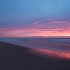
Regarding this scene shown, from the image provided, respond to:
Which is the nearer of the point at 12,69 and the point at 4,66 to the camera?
the point at 12,69

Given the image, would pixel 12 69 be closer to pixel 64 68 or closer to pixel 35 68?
pixel 35 68

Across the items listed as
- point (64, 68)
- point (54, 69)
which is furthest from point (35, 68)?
point (64, 68)

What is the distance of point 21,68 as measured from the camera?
11523mm

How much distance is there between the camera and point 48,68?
1177 cm

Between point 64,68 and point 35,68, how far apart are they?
206 cm

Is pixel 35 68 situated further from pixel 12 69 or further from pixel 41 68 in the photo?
pixel 12 69

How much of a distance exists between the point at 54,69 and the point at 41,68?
0.87m

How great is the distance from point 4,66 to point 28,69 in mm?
1743

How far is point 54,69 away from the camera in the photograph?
11578 millimetres

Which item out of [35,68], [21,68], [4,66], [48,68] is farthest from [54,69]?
[4,66]

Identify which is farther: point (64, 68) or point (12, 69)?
point (64, 68)

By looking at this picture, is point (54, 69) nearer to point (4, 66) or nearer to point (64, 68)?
point (64, 68)

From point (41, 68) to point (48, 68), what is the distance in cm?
50

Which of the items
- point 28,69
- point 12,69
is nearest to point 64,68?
point 28,69
